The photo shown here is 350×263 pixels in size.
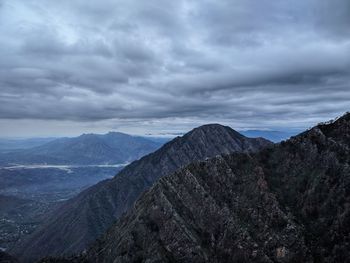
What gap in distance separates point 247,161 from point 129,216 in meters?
52.4

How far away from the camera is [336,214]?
11188cm

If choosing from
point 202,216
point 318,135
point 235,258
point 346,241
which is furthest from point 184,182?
point 346,241

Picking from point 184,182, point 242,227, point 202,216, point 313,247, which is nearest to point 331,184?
point 313,247

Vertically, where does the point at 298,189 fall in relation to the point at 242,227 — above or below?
above

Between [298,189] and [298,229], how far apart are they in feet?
54.6

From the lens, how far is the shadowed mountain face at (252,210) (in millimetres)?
113125

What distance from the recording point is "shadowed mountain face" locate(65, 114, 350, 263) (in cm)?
11312

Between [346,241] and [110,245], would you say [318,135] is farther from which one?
[110,245]

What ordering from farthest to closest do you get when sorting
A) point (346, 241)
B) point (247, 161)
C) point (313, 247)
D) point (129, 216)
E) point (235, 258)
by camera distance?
point (129, 216) → point (247, 161) → point (235, 258) → point (313, 247) → point (346, 241)

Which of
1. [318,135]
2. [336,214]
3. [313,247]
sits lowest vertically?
[313,247]

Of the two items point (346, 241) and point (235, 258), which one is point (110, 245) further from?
point (346, 241)

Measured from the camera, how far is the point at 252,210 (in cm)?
12875

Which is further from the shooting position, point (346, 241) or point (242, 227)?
point (242, 227)

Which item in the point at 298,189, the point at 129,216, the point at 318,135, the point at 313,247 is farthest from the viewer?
the point at 129,216
